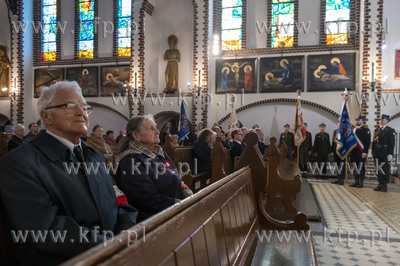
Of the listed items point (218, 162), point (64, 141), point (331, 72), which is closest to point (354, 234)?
point (218, 162)

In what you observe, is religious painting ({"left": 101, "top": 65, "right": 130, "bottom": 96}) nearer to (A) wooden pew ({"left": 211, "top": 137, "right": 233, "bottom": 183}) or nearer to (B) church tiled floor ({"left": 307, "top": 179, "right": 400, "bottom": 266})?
(A) wooden pew ({"left": 211, "top": 137, "right": 233, "bottom": 183})

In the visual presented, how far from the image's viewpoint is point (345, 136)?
7.48 m

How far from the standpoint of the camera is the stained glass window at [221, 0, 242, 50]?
11062mm

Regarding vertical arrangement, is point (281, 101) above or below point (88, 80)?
below

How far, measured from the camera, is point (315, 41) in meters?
10.3

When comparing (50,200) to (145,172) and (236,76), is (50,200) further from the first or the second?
(236,76)

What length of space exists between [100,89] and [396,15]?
35.7ft

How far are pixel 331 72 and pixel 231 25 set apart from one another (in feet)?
13.1

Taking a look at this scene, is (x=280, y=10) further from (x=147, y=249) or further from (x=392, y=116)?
(x=147, y=249)

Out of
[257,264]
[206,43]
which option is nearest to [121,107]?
[206,43]

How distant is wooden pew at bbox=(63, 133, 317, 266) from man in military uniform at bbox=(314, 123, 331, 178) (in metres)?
7.36

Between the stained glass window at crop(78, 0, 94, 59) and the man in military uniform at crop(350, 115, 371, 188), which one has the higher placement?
the stained glass window at crop(78, 0, 94, 59)

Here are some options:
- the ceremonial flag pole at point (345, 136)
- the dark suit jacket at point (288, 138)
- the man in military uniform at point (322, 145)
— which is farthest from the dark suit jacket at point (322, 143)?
the ceremonial flag pole at point (345, 136)

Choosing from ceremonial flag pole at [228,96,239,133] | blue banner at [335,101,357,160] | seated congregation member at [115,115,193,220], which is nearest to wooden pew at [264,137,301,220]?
seated congregation member at [115,115,193,220]
